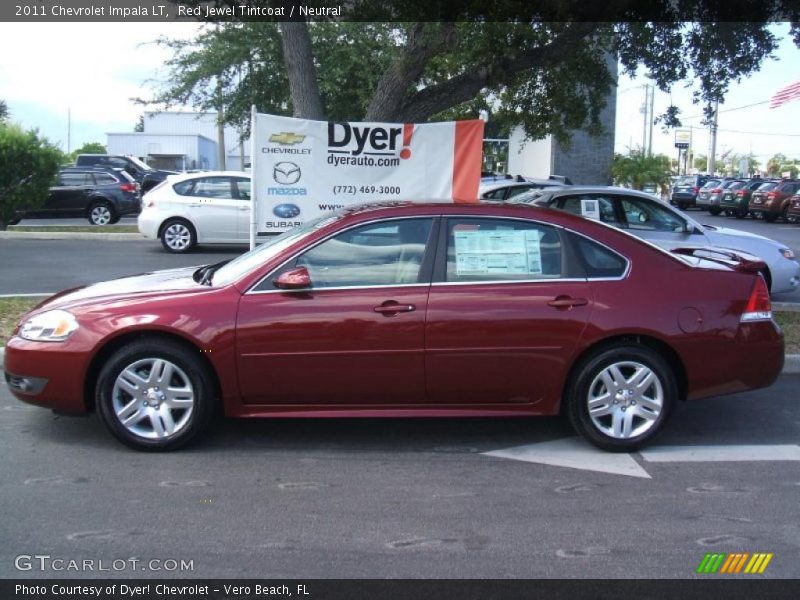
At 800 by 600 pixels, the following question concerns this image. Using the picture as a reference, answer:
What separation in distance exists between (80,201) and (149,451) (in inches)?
663

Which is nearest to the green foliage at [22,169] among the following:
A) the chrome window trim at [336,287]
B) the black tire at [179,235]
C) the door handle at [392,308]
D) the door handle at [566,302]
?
the black tire at [179,235]

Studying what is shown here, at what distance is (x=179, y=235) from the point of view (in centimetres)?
1468

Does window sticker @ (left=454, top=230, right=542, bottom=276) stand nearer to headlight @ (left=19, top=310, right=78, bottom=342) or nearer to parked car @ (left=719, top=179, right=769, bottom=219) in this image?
headlight @ (left=19, top=310, right=78, bottom=342)

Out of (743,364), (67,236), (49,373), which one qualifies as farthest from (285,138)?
(67,236)

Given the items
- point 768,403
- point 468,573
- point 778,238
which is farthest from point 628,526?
point 778,238

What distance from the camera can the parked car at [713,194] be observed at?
35.0 metres

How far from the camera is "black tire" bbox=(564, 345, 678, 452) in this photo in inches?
203

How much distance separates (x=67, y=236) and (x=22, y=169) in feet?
5.94

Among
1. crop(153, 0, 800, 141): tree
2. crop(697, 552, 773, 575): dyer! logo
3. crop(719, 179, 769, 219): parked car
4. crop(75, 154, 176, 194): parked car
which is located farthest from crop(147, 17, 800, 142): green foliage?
crop(719, 179, 769, 219): parked car

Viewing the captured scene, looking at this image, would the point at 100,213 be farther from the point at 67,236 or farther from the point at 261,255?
the point at 261,255

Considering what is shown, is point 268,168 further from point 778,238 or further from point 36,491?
point 778,238

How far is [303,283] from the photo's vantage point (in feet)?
16.4

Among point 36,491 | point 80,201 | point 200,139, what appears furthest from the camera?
point 200,139

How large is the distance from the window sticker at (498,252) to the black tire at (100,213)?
1692cm
